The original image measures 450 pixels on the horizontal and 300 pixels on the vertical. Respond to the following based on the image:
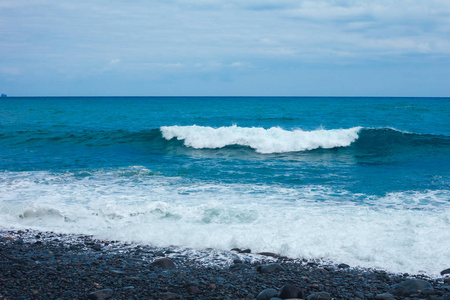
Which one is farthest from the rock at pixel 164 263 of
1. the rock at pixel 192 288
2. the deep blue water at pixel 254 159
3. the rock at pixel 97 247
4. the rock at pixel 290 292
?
the deep blue water at pixel 254 159

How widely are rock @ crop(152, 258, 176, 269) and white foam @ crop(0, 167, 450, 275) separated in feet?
2.79

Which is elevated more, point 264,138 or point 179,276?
point 264,138

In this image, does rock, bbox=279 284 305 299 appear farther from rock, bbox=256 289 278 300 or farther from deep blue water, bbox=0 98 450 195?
deep blue water, bbox=0 98 450 195

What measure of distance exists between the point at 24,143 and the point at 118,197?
11786 millimetres

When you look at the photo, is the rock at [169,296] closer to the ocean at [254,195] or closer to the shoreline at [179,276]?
the shoreline at [179,276]

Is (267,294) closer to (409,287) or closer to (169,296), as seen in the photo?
(169,296)

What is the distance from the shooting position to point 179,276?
16.9ft

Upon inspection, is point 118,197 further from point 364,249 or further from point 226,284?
point 364,249

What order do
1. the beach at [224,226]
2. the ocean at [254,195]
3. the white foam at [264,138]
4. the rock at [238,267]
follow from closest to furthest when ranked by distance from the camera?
1. the beach at [224,226]
2. the rock at [238,267]
3. the ocean at [254,195]
4. the white foam at [264,138]

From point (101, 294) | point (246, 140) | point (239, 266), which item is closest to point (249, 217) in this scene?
point (239, 266)

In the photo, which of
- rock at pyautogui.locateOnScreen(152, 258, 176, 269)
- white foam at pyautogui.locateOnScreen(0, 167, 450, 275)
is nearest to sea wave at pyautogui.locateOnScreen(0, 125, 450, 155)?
white foam at pyautogui.locateOnScreen(0, 167, 450, 275)

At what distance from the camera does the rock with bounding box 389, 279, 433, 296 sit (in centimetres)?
465

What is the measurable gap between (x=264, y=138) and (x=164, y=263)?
1234 centimetres

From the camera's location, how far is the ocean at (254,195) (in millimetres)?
6422
